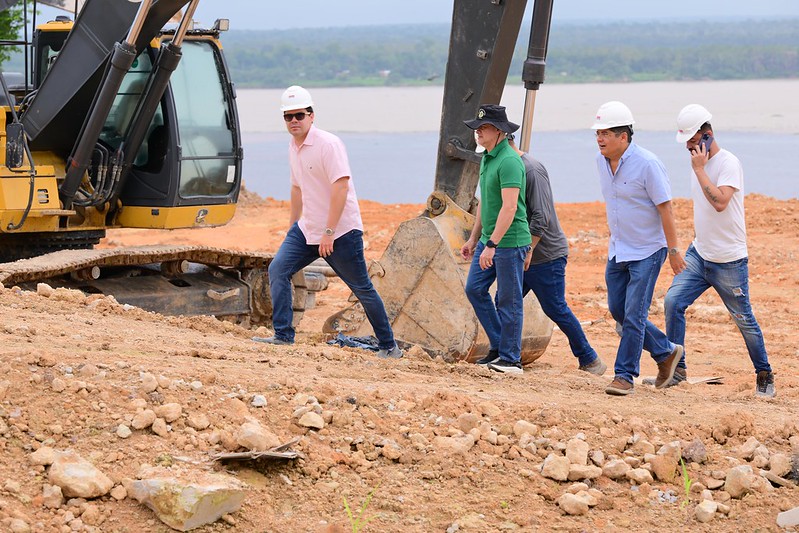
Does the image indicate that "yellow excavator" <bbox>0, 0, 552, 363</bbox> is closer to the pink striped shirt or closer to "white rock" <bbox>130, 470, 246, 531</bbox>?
the pink striped shirt

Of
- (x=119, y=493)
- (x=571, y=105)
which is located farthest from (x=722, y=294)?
(x=571, y=105)

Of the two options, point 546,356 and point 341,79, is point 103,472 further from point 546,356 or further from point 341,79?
point 341,79

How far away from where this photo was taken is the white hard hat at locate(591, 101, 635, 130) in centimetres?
737

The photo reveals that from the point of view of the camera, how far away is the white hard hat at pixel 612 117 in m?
7.37

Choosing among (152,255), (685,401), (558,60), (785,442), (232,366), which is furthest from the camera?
(558,60)

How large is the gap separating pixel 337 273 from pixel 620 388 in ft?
6.62

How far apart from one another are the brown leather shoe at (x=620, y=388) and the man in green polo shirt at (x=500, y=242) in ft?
2.66

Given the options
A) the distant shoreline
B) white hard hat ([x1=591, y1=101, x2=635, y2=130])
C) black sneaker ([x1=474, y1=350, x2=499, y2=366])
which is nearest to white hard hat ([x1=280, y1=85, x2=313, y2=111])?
white hard hat ([x1=591, y1=101, x2=635, y2=130])

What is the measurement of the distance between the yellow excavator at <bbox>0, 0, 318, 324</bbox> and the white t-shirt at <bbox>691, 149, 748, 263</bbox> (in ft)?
13.0

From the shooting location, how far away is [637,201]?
293 inches

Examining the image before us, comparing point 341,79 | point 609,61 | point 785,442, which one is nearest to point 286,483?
point 785,442

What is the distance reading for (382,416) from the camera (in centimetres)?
609

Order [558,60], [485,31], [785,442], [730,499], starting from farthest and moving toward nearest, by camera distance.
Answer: [558,60]
[485,31]
[785,442]
[730,499]

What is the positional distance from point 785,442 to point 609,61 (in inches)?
3603
